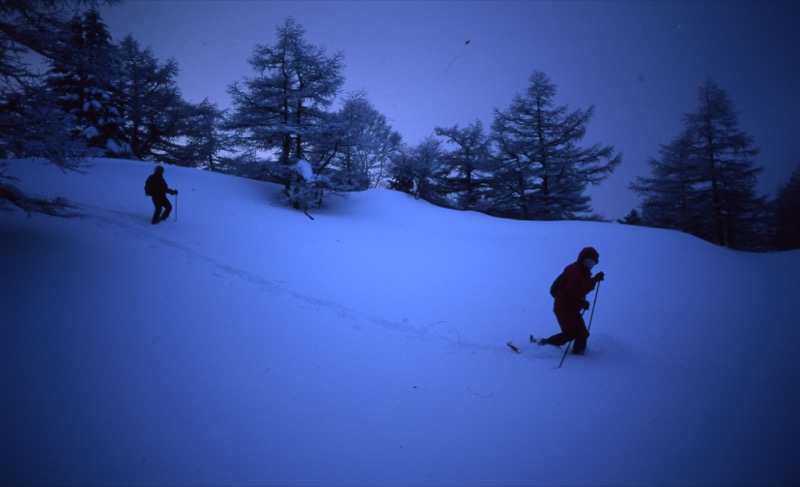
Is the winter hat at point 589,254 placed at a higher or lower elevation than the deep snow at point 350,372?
higher

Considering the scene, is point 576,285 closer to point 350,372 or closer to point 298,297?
point 350,372

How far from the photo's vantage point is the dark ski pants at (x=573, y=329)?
448 centimetres

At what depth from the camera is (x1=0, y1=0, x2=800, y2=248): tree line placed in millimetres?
13406

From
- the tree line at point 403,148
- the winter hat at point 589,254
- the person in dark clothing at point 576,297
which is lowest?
the person in dark clothing at point 576,297

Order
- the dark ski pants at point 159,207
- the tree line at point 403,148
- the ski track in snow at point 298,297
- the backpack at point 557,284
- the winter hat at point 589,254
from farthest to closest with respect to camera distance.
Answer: the tree line at point 403,148, the dark ski pants at point 159,207, the ski track in snow at point 298,297, the backpack at point 557,284, the winter hat at point 589,254

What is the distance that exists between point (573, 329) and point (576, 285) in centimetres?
69

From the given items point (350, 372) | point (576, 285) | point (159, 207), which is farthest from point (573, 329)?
point (159, 207)

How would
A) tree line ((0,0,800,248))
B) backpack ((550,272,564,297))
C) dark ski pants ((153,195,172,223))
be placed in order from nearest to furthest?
backpack ((550,272,564,297)) → dark ski pants ((153,195,172,223)) → tree line ((0,0,800,248))

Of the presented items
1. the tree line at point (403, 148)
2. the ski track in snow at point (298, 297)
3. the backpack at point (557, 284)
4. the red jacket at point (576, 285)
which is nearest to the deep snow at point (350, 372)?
the ski track in snow at point (298, 297)

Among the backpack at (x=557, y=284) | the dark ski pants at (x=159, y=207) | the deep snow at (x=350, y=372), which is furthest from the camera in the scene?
the dark ski pants at (x=159, y=207)

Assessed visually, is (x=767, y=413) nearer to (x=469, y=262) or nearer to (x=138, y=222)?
(x=469, y=262)

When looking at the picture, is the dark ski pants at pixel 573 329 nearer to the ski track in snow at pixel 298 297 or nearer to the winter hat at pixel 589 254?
the winter hat at pixel 589 254

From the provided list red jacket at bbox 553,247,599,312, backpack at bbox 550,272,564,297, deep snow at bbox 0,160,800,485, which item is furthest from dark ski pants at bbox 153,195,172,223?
red jacket at bbox 553,247,599,312

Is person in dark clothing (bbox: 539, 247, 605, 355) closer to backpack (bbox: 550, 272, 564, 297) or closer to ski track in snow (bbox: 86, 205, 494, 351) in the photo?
backpack (bbox: 550, 272, 564, 297)
